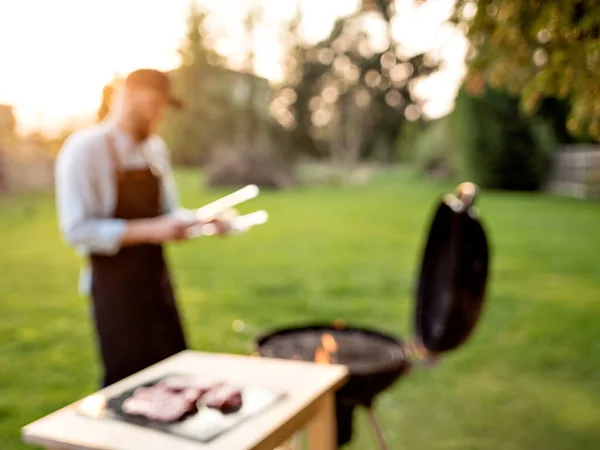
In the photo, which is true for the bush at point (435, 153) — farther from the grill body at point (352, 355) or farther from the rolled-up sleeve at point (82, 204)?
the rolled-up sleeve at point (82, 204)

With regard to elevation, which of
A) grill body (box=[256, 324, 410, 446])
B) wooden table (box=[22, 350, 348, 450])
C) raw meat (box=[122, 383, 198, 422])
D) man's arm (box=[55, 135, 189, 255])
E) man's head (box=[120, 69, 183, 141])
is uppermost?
man's head (box=[120, 69, 183, 141])

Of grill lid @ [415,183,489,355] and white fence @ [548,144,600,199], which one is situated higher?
grill lid @ [415,183,489,355]

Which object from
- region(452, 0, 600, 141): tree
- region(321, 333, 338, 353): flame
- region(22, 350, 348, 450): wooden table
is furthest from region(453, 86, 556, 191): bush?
region(22, 350, 348, 450): wooden table

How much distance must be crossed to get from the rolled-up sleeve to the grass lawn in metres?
1.10

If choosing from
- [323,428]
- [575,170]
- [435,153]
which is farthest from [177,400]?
[435,153]

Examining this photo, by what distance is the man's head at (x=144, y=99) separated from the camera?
2.96 metres

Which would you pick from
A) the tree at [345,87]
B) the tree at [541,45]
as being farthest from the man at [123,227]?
the tree at [345,87]

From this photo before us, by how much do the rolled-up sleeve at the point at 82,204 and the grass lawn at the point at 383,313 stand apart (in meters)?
1.10

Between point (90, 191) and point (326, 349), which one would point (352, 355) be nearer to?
point (326, 349)

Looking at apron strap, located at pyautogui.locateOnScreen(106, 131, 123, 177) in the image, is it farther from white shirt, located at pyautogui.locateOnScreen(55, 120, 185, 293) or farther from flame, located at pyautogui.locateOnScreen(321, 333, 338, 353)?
flame, located at pyautogui.locateOnScreen(321, 333, 338, 353)

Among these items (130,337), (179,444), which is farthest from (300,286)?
(179,444)

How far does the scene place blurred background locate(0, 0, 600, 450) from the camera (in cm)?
320

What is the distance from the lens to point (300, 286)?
24.7ft

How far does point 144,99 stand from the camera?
301cm
